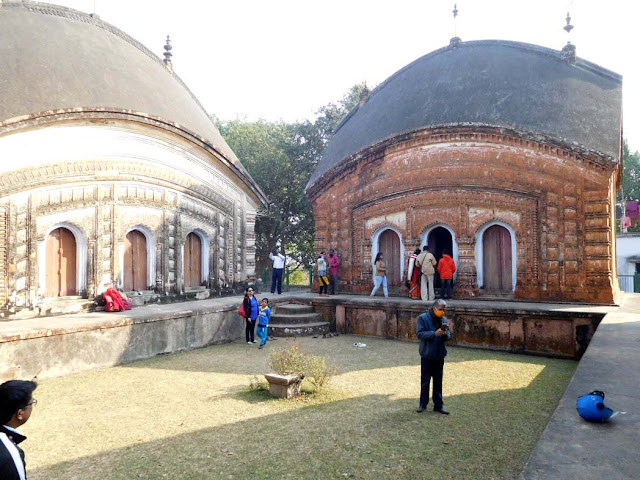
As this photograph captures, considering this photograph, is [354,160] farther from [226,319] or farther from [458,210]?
[226,319]

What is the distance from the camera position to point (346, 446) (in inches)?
203

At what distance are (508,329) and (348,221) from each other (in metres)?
6.93

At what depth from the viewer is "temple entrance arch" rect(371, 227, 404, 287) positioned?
15.2m

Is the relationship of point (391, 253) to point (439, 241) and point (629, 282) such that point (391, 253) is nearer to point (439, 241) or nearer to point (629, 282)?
point (439, 241)

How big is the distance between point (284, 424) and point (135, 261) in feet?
28.6

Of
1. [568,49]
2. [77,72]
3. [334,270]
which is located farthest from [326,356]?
[568,49]

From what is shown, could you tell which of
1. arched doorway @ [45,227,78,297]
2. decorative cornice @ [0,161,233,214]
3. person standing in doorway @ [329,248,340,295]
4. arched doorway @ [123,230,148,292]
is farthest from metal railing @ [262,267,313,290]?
arched doorway @ [45,227,78,297]

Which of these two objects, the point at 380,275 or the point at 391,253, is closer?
the point at 380,275

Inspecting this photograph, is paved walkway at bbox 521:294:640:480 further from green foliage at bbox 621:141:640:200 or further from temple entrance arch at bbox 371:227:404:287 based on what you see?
green foliage at bbox 621:141:640:200

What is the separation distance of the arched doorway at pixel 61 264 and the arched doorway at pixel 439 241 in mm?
9953

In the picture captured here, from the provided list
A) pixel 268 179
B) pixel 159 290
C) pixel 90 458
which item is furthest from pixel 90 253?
pixel 268 179

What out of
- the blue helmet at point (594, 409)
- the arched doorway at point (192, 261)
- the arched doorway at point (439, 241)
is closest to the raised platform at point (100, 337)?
the arched doorway at point (192, 261)

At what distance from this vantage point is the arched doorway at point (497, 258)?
1316 centimetres

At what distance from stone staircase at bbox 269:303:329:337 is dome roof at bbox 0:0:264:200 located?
5357 millimetres
